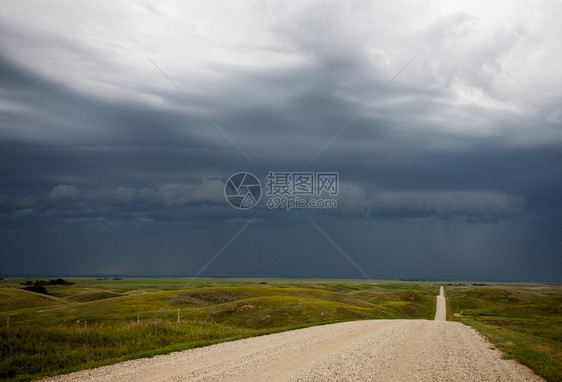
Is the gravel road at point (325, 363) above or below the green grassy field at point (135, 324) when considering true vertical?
above

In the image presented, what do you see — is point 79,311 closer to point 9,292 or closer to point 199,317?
point 199,317

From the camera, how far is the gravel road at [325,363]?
14195 millimetres

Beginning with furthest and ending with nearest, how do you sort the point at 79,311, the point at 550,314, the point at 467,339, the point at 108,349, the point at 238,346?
the point at 550,314
the point at 79,311
the point at 467,339
the point at 238,346
the point at 108,349

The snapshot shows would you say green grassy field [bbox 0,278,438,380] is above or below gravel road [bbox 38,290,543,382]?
below

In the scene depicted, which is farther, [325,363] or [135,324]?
[135,324]

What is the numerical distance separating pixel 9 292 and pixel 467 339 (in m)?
86.7

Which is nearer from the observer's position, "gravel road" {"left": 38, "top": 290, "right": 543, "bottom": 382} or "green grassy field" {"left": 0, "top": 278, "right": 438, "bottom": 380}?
"gravel road" {"left": 38, "top": 290, "right": 543, "bottom": 382}

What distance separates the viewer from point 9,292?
265ft

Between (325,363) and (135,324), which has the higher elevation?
(325,363)

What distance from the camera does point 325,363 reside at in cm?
1608

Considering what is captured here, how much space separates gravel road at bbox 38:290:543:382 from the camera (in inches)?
559

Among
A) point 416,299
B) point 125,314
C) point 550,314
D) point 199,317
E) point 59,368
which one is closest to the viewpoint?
point 59,368

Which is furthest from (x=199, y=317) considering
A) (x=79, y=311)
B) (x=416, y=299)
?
(x=416, y=299)

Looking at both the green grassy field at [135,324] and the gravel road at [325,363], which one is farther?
the green grassy field at [135,324]
